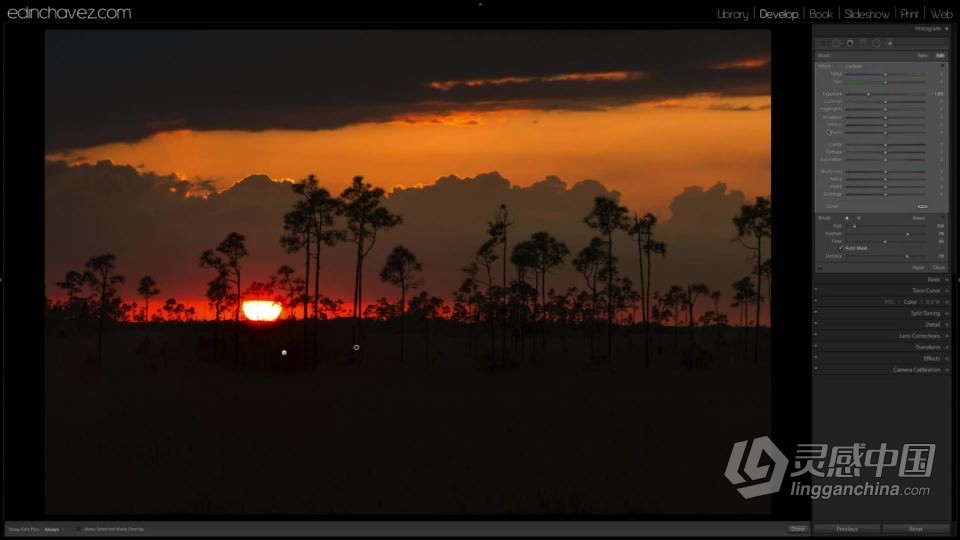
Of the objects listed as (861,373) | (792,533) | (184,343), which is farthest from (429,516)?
(184,343)

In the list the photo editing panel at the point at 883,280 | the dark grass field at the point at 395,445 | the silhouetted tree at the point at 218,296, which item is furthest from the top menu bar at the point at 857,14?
the silhouetted tree at the point at 218,296

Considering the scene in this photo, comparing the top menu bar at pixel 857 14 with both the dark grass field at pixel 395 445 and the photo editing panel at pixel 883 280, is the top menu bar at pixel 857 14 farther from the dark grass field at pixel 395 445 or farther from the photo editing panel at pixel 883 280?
the dark grass field at pixel 395 445

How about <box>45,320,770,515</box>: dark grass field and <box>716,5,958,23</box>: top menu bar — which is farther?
<box>45,320,770,515</box>: dark grass field

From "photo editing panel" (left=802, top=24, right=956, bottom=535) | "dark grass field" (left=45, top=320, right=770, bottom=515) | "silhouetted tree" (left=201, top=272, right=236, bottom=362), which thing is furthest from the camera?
"silhouetted tree" (left=201, top=272, right=236, bottom=362)

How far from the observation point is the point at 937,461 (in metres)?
9.64

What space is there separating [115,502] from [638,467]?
312 inches

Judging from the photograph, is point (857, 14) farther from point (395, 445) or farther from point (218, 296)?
point (218, 296)

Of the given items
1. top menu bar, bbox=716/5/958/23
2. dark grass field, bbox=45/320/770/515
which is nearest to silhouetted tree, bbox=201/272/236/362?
dark grass field, bbox=45/320/770/515

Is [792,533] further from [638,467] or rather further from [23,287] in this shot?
[23,287]

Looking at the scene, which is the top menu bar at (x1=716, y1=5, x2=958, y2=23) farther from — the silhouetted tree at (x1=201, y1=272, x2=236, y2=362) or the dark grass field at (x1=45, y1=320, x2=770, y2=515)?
the silhouetted tree at (x1=201, y1=272, x2=236, y2=362)

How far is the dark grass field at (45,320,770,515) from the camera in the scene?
40.9 ft

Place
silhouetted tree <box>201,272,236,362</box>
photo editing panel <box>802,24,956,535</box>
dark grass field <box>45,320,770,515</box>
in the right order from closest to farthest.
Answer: photo editing panel <box>802,24,956,535</box>, dark grass field <box>45,320,770,515</box>, silhouetted tree <box>201,272,236,362</box>

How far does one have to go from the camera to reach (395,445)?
16562mm

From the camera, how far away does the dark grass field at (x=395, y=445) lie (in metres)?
12.5
